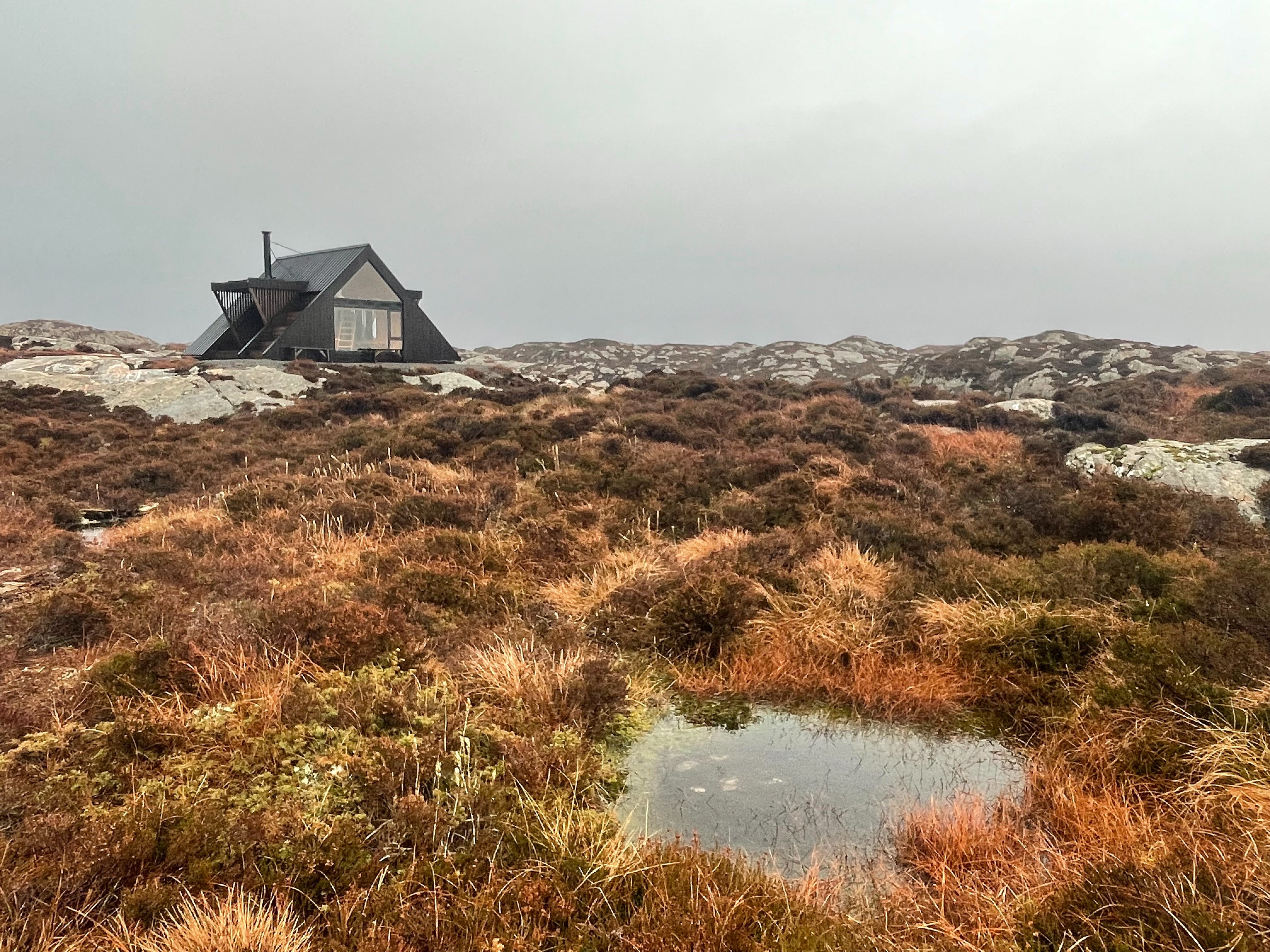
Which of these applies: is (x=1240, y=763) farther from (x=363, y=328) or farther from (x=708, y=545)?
(x=363, y=328)

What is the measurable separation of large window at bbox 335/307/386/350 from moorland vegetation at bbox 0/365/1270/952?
22031 mm

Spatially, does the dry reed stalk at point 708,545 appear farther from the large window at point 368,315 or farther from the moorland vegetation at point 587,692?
the large window at point 368,315

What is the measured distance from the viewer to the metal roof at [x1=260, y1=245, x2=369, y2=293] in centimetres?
3297

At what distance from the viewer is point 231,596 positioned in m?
7.01

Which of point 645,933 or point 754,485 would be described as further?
point 754,485

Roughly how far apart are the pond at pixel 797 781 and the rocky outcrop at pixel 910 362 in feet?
51.8

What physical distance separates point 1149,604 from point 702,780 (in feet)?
14.3

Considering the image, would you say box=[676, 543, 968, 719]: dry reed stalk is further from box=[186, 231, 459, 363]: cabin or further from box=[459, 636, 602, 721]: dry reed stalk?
box=[186, 231, 459, 363]: cabin

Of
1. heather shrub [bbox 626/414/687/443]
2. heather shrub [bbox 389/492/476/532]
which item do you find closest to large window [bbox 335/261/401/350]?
heather shrub [bbox 626/414/687/443]

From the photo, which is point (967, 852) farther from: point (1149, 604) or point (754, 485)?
point (754, 485)

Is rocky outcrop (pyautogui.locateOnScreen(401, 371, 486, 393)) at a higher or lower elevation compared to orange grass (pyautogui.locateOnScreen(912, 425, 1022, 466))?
higher

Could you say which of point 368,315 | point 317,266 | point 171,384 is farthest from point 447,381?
point 317,266

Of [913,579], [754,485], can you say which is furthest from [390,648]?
[754,485]

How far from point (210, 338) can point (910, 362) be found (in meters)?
43.7
